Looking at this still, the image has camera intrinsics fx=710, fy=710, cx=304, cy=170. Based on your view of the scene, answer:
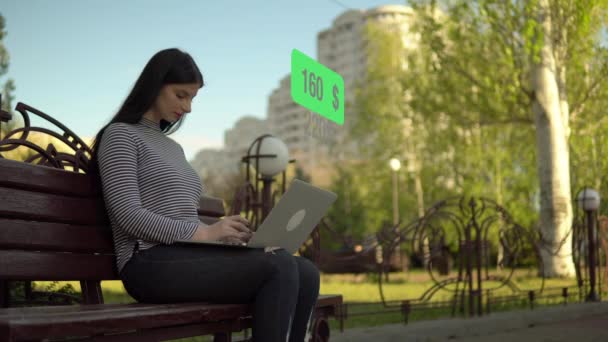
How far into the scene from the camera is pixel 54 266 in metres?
2.73

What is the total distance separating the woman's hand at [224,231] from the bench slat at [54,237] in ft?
1.65

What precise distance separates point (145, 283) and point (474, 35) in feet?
49.1

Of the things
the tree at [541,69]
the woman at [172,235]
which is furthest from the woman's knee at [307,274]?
the tree at [541,69]

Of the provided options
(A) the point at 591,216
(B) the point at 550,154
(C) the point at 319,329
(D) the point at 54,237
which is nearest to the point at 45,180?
(D) the point at 54,237

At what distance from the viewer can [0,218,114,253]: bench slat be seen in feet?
8.41

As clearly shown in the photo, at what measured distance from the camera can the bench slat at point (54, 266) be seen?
8.34 feet

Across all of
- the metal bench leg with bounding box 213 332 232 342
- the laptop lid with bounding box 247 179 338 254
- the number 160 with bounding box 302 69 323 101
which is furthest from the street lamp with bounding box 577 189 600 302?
the metal bench leg with bounding box 213 332 232 342

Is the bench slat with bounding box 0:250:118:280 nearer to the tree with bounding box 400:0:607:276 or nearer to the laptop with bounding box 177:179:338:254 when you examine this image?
the laptop with bounding box 177:179:338:254

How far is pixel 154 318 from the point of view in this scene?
227cm

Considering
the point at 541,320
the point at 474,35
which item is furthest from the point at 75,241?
the point at 474,35

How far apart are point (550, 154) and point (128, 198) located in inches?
528

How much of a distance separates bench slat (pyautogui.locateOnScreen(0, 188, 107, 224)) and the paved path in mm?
2157

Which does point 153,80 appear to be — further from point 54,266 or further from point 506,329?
point 506,329

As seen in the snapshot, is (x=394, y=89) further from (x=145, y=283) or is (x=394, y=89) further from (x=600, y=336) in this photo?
(x=145, y=283)
